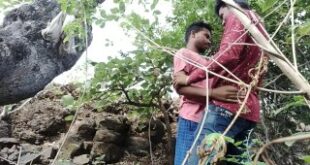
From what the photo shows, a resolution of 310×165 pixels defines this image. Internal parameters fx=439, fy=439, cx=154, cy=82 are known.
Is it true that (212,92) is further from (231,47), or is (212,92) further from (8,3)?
(8,3)

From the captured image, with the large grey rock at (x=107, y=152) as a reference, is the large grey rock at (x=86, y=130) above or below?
above

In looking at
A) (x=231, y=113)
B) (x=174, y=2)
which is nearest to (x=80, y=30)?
(x=174, y=2)

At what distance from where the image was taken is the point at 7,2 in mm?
3969

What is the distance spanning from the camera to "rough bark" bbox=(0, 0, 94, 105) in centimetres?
369

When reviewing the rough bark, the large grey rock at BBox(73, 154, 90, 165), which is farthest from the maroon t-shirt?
the large grey rock at BBox(73, 154, 90, 165)

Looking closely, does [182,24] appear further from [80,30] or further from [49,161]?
[49,161]

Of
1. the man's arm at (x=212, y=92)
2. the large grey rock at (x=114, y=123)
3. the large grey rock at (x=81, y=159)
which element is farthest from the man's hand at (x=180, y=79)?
the large grey rock at (x=114, y=123)

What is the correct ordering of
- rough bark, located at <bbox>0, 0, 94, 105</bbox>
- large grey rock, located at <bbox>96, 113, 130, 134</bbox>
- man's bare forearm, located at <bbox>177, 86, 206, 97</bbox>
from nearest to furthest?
1. man's bare forearm, located at <bbox>177, 86, 206, 97</bbox>
2. rough bark, located at <bbox>0, 0, 94, 105</bbox>
3. large grey rock, located at <bbox>96, 113, 130, 134</bbox>

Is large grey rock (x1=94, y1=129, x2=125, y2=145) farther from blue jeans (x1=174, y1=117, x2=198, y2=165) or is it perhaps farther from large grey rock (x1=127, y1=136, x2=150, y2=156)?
blue jeans (x1=174, y1=117, x2=198, y2=165)

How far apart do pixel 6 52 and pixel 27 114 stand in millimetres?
2260

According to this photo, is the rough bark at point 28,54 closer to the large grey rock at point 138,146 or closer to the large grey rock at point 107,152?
the large grey rock at point 107,152

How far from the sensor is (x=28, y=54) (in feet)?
12.6

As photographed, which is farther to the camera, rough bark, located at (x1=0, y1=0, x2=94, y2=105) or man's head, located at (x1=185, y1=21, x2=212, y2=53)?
rough bark, located at (x1=0, y1=0, x2=94, y2=105)

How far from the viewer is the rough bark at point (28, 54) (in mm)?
3693
